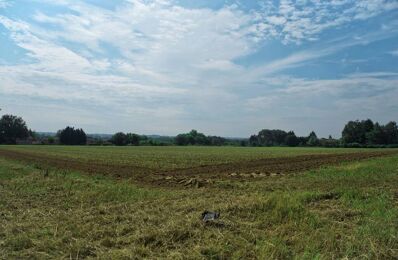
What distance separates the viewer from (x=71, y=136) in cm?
14250

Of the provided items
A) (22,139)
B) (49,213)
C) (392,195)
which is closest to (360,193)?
(392,195)

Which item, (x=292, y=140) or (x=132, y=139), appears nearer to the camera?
(x=132, y=139)

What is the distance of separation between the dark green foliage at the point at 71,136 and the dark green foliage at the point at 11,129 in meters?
18.9

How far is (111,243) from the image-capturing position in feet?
22.7

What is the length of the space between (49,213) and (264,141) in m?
167

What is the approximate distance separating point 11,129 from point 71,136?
25.3 m

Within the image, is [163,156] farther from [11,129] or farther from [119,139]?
[11,129]

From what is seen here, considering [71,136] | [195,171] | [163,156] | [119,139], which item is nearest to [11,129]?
[71,136]

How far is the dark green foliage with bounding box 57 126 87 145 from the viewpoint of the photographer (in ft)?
466

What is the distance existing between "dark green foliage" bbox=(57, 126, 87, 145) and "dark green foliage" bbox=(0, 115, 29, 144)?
1887cm

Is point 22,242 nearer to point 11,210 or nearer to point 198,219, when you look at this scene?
point 198,219

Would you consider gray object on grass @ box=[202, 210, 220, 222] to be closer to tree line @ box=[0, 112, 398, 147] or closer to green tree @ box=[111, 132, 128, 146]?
tree line @ box=[0, 112, 398, 147]

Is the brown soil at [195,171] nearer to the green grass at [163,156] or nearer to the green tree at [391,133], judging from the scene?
the green grass at [163,156]

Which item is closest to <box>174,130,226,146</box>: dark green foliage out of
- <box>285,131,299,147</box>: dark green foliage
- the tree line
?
the tree line
